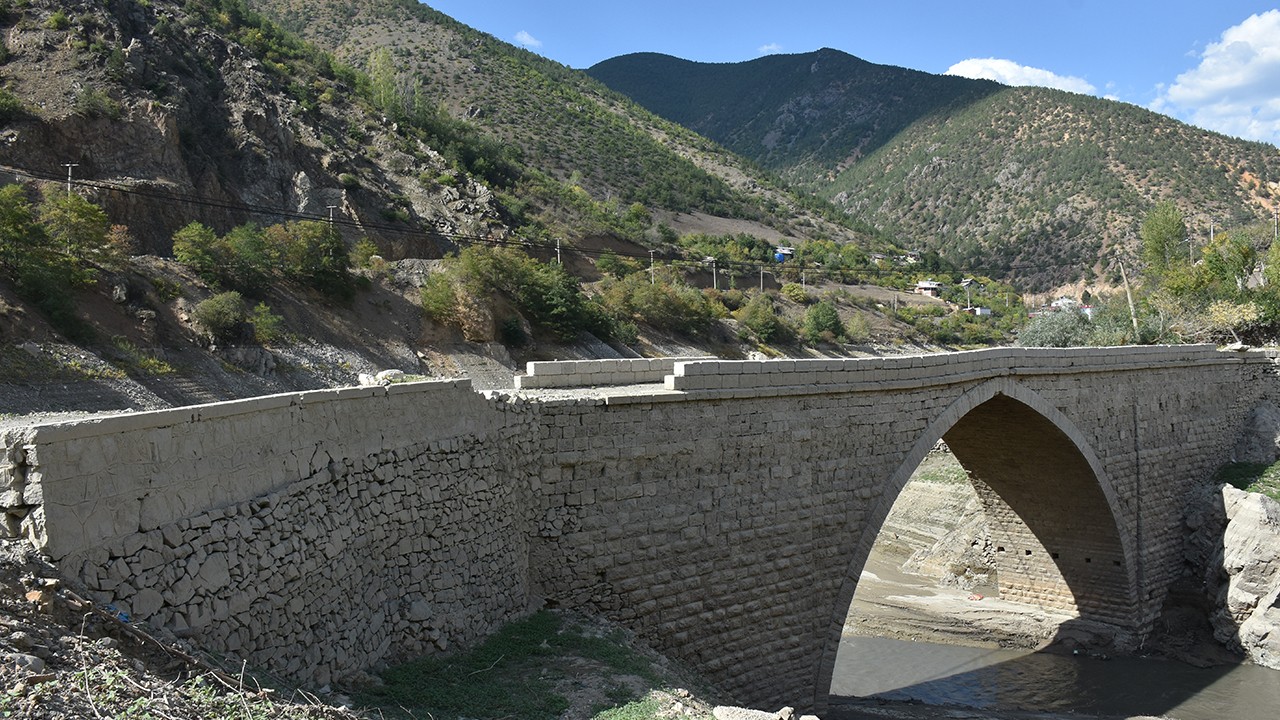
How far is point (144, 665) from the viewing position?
481 cm

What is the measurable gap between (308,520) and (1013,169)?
72562mm

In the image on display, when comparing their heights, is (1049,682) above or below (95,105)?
below

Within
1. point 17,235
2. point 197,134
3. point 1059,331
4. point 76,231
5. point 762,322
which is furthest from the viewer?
point 762,322

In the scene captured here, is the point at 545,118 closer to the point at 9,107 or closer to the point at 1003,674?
the point at 9,107

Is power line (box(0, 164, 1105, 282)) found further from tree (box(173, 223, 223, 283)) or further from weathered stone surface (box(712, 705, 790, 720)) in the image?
weathered stone surface (box(712, 705, 790, 720))

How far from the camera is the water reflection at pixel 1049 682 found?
15586 millimetres

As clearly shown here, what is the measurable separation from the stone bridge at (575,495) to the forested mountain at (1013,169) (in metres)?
47.6

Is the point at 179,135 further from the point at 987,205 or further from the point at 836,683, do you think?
the point at 987,205

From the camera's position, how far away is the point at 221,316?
68.8 feet

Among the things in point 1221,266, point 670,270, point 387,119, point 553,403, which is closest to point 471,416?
point 553,403

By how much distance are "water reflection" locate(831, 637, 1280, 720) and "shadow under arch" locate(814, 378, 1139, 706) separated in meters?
1.32

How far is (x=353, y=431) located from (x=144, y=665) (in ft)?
9.80

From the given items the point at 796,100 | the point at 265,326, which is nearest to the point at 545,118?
the point at 265,326

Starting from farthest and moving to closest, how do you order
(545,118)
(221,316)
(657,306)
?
(545,118), (657,306), (221,316)
